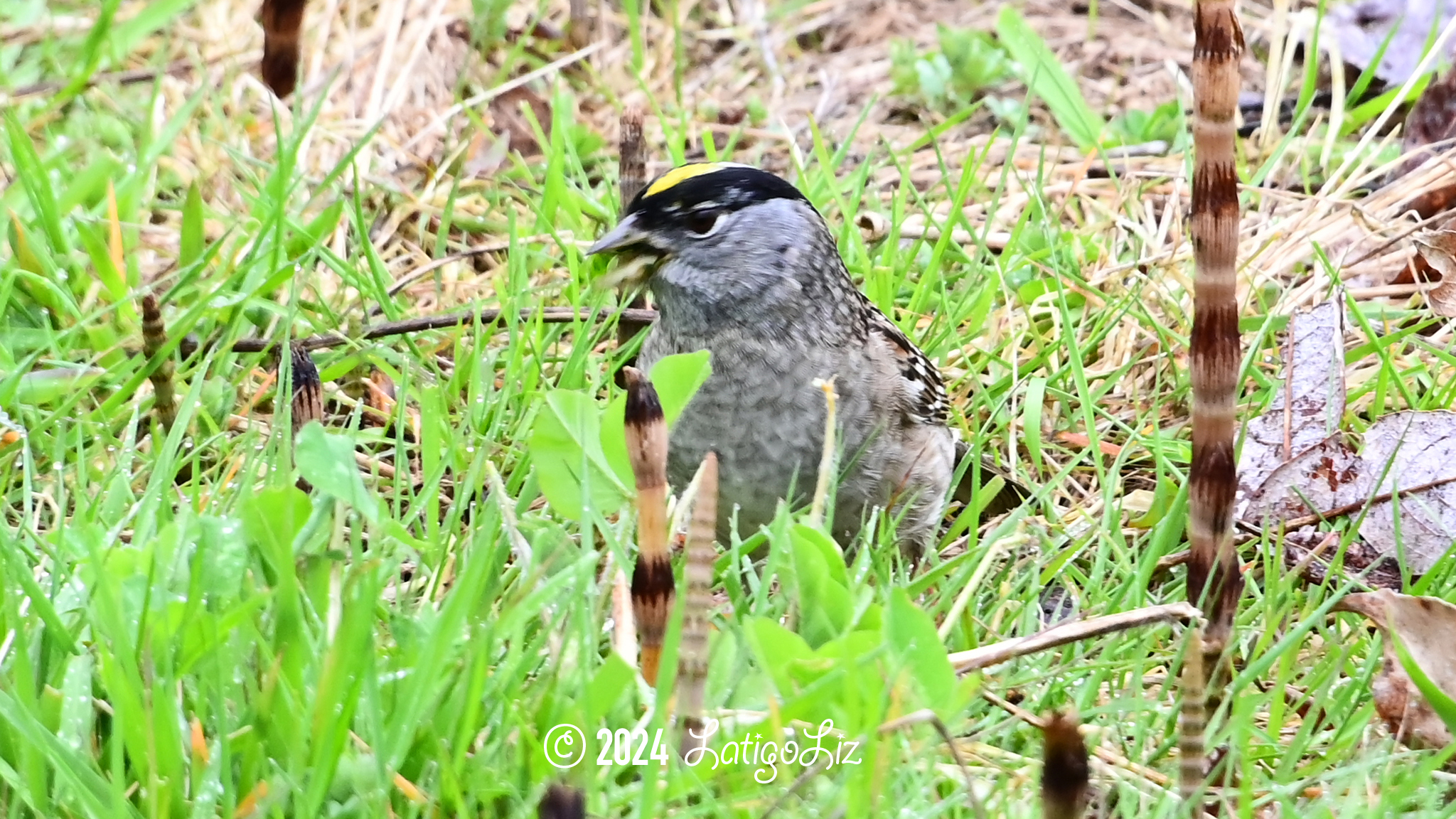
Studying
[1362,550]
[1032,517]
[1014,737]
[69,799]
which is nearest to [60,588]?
[69,799]

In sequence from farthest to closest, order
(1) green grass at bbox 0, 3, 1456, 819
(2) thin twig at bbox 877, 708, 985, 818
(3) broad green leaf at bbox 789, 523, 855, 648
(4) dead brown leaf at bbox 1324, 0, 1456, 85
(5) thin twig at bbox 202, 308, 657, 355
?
(4) dead brown leaf at bbox 1324, 0, 1456, 85, (5) thin twig at bbox 202, 308, 657, 355, (3) broad green leaf at bbox 789, 523, 855, 648, (1) green grass at bbox 0, 3, 1456, 819, (2) thin twig at bbox 877, 708, 985, 818

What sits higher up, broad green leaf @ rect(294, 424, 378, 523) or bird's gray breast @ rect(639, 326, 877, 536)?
broad green leaf @ rect(294, 424, 378, 523)

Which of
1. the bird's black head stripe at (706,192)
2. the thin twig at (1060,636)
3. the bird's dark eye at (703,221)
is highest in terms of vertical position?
the bird's black head stripe at (706,192)

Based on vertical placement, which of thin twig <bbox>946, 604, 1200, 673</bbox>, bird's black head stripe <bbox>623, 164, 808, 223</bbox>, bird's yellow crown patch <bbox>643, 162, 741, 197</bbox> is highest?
bird's yellow crown patch <bbox>643, 162, 741, 197</bbox>

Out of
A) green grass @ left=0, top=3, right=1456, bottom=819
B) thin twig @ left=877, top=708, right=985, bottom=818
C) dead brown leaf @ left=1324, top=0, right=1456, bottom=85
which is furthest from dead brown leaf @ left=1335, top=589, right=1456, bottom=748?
dead brown leaf @ left=1324, top=0, right=1456, bottom=85

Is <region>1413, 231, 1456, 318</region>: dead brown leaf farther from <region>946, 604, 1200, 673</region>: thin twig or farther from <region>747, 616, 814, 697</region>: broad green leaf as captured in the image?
<region>747, 616, 814, 697</region>: broad green leaf

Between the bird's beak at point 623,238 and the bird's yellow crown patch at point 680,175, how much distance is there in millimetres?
63

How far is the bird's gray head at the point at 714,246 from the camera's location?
3035mm

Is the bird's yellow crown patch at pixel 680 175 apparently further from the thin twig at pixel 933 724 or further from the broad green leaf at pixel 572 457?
the thin twig at pixel 933 724

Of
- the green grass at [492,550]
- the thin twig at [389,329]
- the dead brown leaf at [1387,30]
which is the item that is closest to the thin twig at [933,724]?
the green grass at [492,550]

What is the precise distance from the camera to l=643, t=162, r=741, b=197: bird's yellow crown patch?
3.04 meters

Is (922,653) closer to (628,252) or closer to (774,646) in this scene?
(774,646)

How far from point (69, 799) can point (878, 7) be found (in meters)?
4.42

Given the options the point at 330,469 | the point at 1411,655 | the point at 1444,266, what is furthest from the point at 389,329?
the point at 1444,266
